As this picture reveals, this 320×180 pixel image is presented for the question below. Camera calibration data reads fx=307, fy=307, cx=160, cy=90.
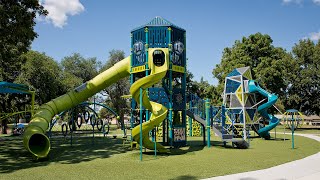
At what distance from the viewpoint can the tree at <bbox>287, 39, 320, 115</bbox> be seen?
4744cm

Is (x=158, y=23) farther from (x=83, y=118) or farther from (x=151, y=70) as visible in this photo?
(x=83, y=118)

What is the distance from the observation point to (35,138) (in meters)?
17.6

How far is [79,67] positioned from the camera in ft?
182

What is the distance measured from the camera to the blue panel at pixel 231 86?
89.9 ft

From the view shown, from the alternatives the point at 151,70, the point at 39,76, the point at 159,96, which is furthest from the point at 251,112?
the point at 39,76

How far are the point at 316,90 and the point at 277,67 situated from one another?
10.0 metres

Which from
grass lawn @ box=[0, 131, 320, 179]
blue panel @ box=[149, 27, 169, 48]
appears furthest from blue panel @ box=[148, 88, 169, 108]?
grass lawn @ box=[0, 131, 320, 179]

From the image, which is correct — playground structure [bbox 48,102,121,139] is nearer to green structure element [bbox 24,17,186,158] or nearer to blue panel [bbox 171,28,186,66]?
green structure element [bbox 24,17,186,158]

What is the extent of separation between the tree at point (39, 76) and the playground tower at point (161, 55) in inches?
818

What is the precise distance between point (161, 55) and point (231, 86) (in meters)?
10.7

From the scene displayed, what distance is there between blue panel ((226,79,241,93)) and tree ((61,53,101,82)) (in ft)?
107

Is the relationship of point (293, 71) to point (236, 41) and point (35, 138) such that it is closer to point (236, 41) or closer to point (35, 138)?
point (236, 41)

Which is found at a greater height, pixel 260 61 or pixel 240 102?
pixel 260 61

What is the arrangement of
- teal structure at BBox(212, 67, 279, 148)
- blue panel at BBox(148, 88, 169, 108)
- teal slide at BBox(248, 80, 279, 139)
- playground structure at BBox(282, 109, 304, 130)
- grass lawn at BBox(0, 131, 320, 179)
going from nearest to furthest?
grass lawn at BBox(0, 131, 320, 179) < blue panel at BBox(148, 88, 169, 108) < playground structure at BBox(282, 109, 304, 130) < teal slide at BBox(248, 80, 279, 139) < teal structure at BBox(212, 67, 279, 148)
